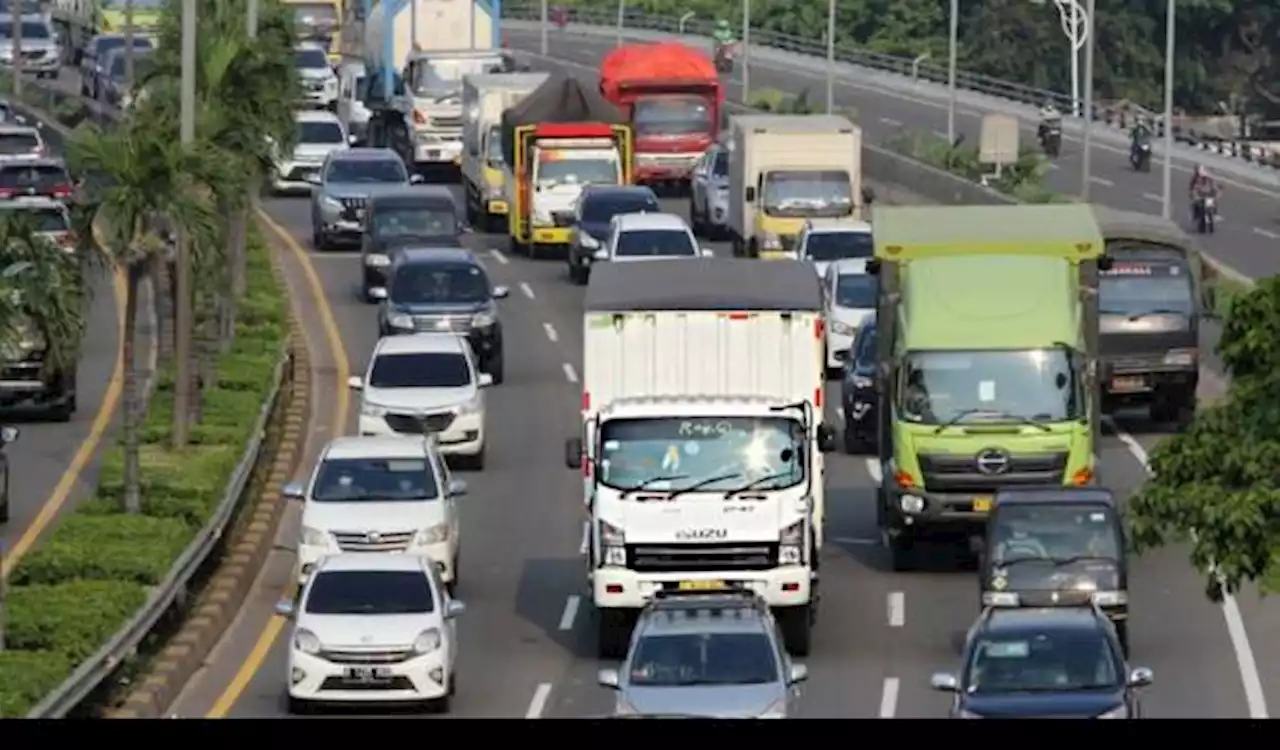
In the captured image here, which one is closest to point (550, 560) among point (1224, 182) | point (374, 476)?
point (374, 476)

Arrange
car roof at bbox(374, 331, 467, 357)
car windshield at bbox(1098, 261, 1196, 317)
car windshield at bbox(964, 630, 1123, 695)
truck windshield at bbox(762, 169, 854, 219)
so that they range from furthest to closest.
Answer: truck windshield at bbox(762, 169, 854, 219), car windshield at bbox(1098, 261, 1196, 317), car roof at bbox(374, 331, 467, 357), car windshield at bbox(964, 630, 1123, 695)

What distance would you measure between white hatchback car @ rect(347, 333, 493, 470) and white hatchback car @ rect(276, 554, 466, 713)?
40.7 ft

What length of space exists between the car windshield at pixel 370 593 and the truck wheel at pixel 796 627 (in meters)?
3.36

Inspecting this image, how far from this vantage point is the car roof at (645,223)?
161 feet

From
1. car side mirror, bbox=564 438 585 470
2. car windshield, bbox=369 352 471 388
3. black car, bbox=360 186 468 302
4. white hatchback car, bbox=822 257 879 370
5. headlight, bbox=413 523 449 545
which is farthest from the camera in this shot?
black car, bbox=360 186 468 302

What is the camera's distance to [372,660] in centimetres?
2267

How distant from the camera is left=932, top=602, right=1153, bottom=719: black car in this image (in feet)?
62.1

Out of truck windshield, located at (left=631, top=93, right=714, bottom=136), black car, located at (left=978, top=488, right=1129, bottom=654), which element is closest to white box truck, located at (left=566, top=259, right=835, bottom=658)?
black car, located at (left=978, top=488, right=1129, bottom=654)

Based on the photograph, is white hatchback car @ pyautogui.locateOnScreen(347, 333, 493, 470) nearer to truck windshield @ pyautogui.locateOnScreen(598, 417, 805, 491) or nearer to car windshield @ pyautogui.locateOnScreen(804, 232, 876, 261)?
truck windshield @ pyautogui.locateOnScreen(598, 417, 805, 491)

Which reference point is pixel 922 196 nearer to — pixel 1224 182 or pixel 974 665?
pixel 1224 182

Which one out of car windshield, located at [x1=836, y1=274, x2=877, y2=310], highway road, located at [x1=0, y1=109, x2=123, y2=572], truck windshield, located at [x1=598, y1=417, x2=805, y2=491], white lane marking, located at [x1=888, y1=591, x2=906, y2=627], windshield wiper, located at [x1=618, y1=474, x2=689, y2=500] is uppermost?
truck windshield, located at [x1=598, y1=417, x2=805, y2=491]

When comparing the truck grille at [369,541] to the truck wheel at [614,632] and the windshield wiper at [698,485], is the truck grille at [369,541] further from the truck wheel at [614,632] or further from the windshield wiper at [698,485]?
the windshield wiper at [698,485]

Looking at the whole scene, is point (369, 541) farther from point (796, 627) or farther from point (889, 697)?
point (889, 697)

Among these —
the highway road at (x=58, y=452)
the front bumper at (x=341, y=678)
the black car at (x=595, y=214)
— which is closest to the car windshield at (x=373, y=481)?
the highway road at (x=58, y=452)
